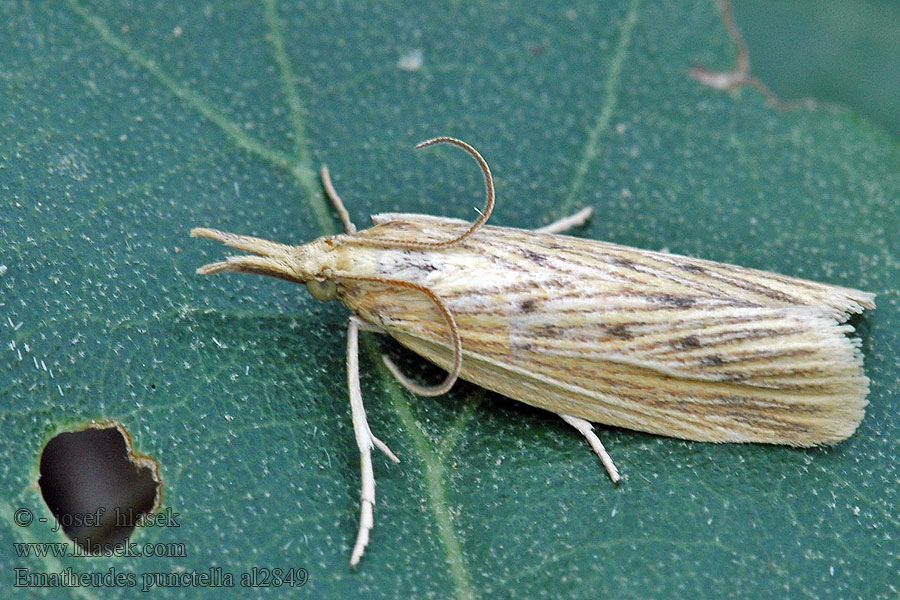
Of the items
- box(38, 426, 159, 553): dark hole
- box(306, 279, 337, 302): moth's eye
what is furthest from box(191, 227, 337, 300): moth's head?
box(38, 426, 159, 553): dark hole

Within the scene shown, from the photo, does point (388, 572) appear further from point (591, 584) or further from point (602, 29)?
point (602, 29)

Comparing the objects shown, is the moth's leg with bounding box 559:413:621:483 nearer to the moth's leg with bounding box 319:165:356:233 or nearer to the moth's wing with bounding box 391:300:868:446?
the moth's wing with bounding box 391:300:868:446

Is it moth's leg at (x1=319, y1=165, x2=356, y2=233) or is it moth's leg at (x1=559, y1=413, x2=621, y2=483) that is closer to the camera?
moth's leg at (x1=559, y1=413, x2=621, y2=483)

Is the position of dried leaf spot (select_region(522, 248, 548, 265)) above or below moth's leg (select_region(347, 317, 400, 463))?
above

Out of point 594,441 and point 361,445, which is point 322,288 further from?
point 594,441

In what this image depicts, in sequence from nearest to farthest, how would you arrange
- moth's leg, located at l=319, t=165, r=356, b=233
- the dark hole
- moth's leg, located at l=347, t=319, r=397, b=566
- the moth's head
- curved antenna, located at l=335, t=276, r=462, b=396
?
the dark hole
moth's leg, located at l=347, t=319, r=397, b=566
curved antenna, located at l=335, t=276, r=462, b=396
the moth's head
moth's leg, located at l=319, t=165, r=356, b=233

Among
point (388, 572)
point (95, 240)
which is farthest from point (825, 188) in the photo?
point (95, 240)

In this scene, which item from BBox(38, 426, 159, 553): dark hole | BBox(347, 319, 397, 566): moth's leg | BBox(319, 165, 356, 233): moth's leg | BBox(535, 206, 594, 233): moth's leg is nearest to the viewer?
BBox(38, 426, 159, 553): dark hole
